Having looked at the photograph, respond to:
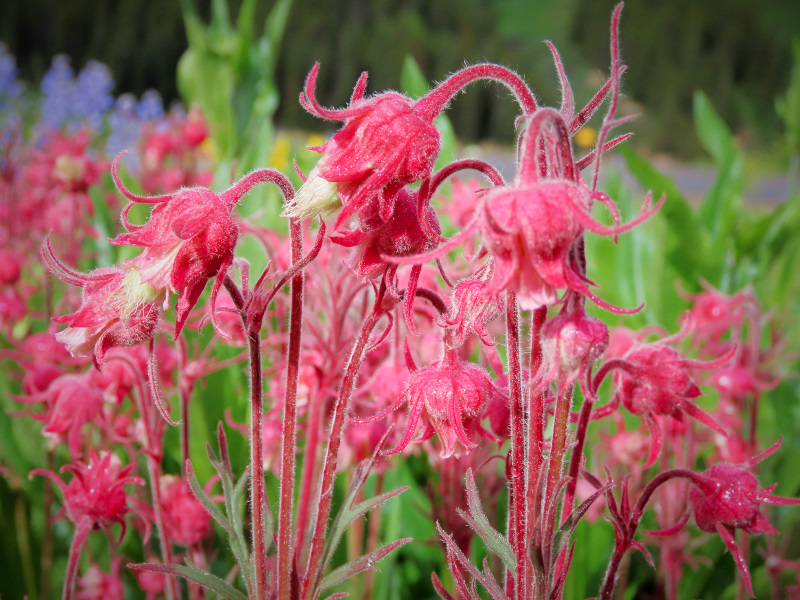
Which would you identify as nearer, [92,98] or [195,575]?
[195,575]

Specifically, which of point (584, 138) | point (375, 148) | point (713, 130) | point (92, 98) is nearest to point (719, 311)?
point (375, 148)

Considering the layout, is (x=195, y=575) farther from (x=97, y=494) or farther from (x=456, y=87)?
(x=456, y=87)

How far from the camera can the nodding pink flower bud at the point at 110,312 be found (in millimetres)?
516

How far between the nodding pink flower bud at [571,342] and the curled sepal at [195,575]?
1.16ft

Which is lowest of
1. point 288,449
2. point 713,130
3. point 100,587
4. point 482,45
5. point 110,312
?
point 100,587

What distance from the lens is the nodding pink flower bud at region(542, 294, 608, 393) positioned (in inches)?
19.2

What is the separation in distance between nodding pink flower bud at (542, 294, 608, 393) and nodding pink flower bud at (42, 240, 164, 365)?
0.96 ft

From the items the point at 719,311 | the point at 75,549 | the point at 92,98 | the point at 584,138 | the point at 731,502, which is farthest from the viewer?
the point at 584,138

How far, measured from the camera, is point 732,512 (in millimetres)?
646

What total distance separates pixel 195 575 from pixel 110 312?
0.25 metres

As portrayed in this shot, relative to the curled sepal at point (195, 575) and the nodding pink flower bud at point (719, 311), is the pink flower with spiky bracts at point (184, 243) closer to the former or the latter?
the curled sepal at point (195, 575)

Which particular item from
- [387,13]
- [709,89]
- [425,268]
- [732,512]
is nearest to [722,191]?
[425,268]

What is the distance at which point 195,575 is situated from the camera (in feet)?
1.99

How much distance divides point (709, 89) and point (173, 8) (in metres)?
8.35
